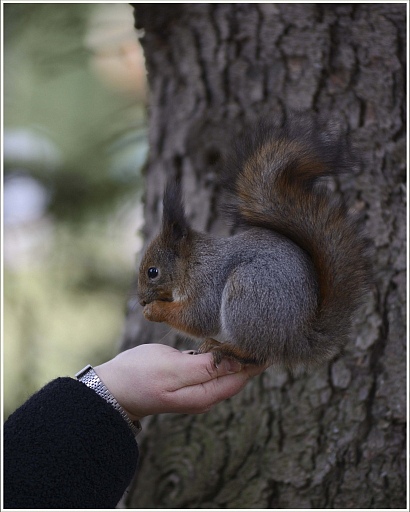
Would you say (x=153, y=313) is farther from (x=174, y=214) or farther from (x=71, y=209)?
(x=71, y=209)

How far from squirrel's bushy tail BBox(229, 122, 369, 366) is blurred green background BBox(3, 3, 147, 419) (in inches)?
43.8

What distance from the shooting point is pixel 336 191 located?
162 cm

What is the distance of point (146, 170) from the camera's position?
1923mm

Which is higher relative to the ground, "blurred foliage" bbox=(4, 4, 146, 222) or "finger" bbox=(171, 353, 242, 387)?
"blurred foliage" bbox=(4, 4, 146, 222)

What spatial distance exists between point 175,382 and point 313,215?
0.42m

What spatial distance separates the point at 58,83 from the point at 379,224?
1714 mm

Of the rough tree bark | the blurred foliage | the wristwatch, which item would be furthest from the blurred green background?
the wristwatch

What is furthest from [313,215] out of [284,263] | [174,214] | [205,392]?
[205,392]

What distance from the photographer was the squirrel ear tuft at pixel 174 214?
49.0 inches

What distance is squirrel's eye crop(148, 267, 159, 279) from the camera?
131 centimetres

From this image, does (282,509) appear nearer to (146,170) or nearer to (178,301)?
(178,301)

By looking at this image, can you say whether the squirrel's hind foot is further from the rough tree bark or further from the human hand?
the rough tree bark

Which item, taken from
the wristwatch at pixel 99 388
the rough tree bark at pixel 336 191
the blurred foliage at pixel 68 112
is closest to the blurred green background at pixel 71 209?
the blurred foliage at pixel 68 112

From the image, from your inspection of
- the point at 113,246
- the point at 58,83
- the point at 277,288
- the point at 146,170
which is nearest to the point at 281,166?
the point at 277,288
